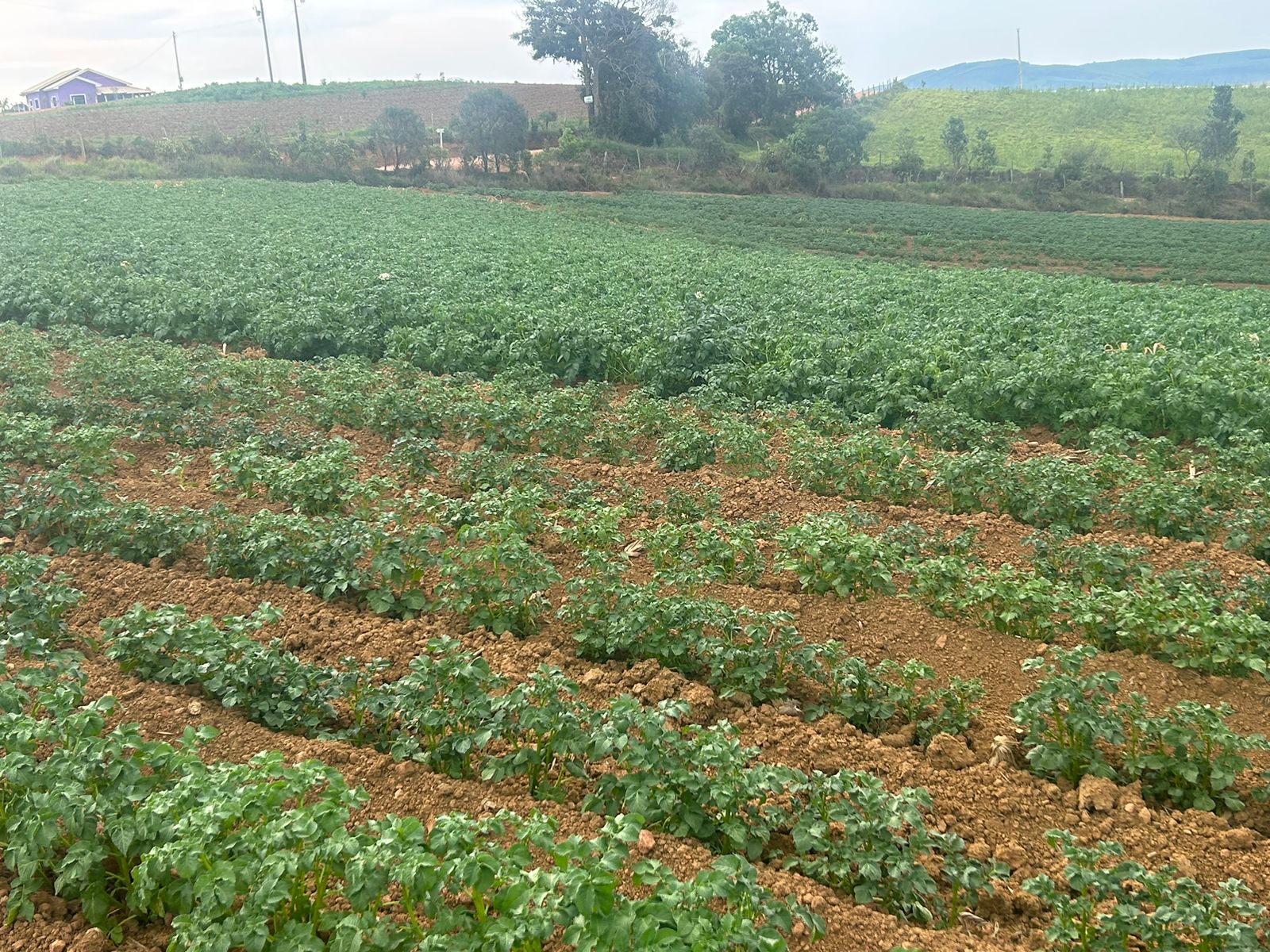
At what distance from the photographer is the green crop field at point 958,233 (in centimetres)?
3378

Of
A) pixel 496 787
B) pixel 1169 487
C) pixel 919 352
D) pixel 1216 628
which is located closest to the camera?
pixel 496 787

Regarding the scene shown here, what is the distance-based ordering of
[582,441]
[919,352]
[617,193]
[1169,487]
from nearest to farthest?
[1169,487] → [582,441] → [919,352] → [617,193]

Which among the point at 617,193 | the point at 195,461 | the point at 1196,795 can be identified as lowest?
the point at 1196,795

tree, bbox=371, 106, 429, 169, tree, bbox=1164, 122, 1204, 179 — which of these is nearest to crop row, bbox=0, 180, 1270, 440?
tree, bbox=371, 106, 429, 169

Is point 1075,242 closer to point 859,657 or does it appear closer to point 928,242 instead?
point 928,242

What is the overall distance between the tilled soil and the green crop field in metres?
29.9

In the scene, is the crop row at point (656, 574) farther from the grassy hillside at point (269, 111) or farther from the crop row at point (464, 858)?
the grassy hillside at point (269, 111)

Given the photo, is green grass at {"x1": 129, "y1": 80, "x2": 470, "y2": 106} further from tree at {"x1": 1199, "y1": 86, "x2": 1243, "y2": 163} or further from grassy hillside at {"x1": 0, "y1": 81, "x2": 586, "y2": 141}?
tree at {"x1": 1199, "y1": 86, "x2": 1243, "y2": 163}

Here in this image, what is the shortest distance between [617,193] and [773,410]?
45583mm

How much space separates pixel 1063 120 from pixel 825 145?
26.7 meters

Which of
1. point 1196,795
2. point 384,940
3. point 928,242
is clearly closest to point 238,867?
point 384,940

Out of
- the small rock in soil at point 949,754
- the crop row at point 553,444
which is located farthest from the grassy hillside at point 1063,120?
the small rock in soil at point 949,754

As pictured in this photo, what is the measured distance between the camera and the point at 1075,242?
3756 centimetres

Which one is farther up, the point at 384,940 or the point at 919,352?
the point at 919,352
